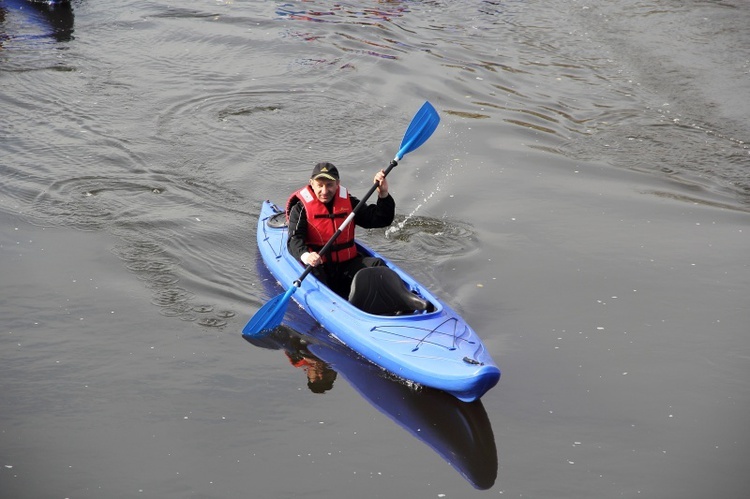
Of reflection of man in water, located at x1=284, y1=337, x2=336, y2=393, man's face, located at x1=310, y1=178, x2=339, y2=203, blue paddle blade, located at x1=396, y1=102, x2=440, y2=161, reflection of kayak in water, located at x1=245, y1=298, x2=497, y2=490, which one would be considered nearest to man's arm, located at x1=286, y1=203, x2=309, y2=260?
man's face, located at x1=310, y1=178, x2=339, y2=203

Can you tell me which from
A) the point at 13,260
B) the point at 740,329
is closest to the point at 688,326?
the point at 740,329

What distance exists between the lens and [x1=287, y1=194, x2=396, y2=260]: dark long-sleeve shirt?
23.2ft

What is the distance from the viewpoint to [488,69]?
12891 mm

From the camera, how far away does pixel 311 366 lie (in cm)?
667

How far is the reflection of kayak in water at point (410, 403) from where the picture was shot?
579cm

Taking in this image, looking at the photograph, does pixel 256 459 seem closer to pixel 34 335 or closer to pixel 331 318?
pixel 331 318

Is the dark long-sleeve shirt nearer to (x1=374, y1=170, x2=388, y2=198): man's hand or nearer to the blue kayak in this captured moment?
(x1=374, y1=170, x2=388, y2=198): man's hand

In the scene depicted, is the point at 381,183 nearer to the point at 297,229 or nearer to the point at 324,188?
the point at 324,188

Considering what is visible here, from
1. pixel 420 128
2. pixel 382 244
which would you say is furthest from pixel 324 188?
pixel 382 244

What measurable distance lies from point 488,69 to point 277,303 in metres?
7.10

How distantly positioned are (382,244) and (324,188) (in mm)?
1573

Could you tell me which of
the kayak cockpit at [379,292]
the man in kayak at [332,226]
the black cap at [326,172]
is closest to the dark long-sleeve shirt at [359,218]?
the man in kayak at [332,226]

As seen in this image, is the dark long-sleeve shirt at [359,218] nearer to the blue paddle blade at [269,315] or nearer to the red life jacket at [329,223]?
the red life jacket at [329,223]

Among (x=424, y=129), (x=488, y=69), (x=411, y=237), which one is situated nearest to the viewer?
(x=424, y=129)
